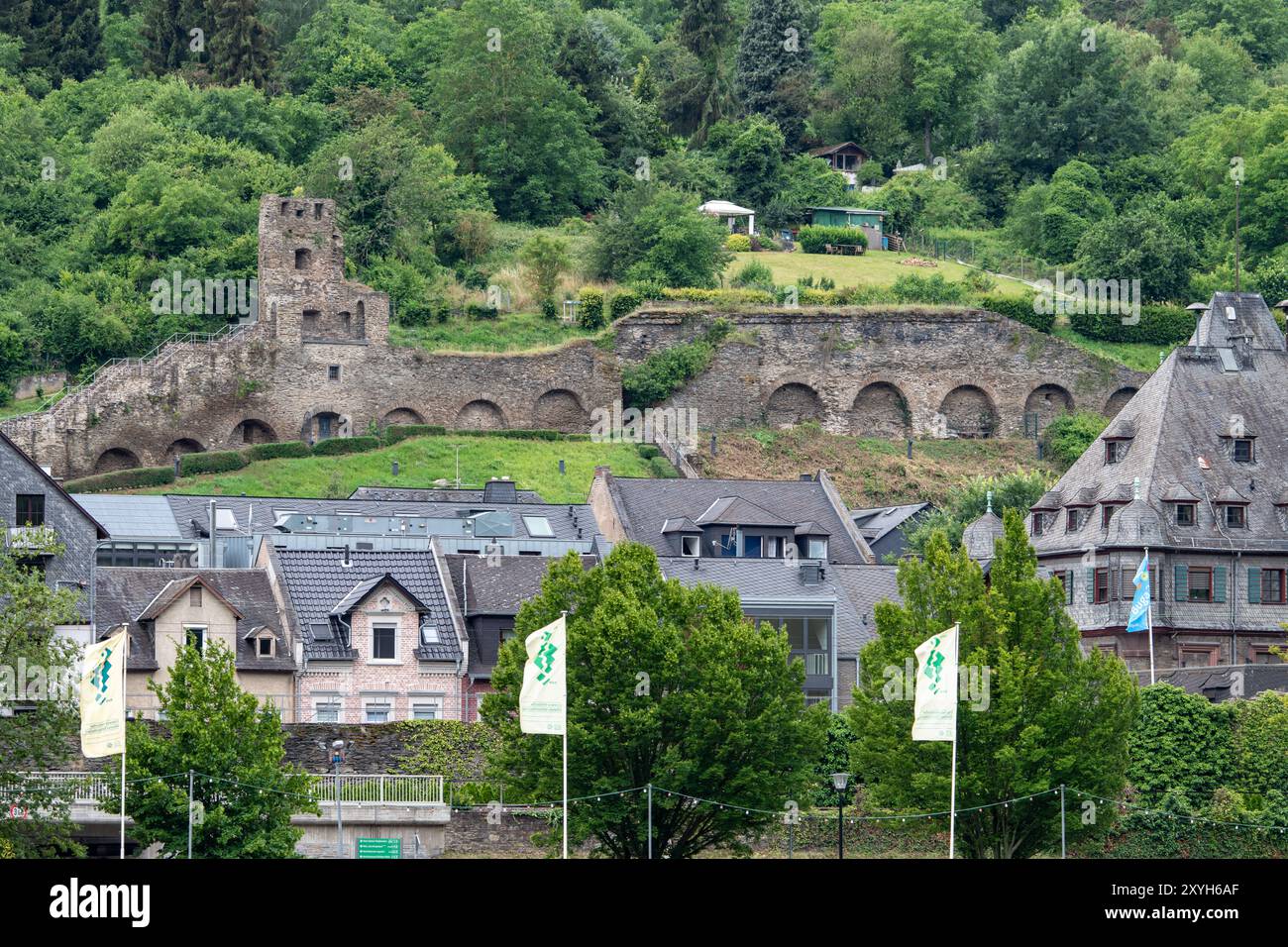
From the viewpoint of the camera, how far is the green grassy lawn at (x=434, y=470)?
278 ft

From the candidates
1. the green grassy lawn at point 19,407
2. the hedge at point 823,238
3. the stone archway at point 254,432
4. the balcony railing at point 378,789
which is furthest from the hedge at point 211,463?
the hedge at point 823,238

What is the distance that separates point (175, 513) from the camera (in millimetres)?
72500

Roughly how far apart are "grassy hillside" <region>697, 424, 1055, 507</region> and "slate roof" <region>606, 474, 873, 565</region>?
47.0ft

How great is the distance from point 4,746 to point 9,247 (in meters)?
62.4

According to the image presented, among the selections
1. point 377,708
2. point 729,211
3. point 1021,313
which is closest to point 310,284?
point 1021,313

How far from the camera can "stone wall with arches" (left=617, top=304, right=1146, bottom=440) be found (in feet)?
336

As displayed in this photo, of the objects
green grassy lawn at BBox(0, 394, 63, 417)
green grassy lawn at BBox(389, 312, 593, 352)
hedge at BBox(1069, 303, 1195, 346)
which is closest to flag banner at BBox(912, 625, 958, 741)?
green grassy lawn at BBox(0, 394, 63, 417)

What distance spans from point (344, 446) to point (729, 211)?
38.9 meters

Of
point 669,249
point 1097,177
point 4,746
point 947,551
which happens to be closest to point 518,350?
point 669,249

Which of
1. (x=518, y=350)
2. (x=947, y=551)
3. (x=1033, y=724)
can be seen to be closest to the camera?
(x=1033, y=724)

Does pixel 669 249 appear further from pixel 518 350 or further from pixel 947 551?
pixel 947 551

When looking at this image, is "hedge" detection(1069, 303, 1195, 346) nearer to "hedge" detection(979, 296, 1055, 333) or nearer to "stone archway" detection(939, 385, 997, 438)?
"hedge" detection(979, 296, 1055, 333)

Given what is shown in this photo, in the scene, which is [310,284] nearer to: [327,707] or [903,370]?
[903,370]

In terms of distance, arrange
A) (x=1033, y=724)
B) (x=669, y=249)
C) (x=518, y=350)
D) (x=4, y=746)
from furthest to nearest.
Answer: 1. (x=669, y=249)
2. (x=518, y=350)
3. (x=1033, y=724)
4. (x=4, y=746)
